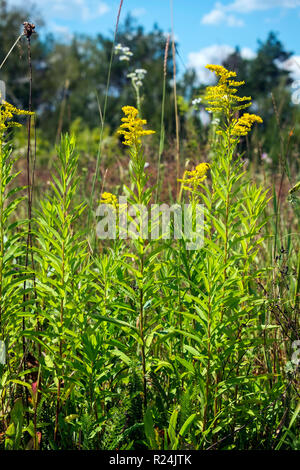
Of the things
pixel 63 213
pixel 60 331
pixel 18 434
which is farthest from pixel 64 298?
pixel 18 434


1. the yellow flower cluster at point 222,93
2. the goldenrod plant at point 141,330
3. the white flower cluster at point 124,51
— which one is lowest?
the goldenrod plant at point 141,330

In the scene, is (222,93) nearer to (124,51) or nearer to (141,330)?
(141,330)

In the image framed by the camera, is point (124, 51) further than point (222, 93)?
Yes

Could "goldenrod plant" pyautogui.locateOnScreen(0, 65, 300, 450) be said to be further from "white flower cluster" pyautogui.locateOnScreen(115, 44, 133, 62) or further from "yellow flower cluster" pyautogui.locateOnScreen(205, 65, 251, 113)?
"white flower cluster" pyautogui.locateOnScreen(115, 44, 133, 62)

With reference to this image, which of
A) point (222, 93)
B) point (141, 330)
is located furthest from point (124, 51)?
point (141, 330)

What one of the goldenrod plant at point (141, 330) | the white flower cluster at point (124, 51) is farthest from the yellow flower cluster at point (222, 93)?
the white flower cluster at point (124, 51)

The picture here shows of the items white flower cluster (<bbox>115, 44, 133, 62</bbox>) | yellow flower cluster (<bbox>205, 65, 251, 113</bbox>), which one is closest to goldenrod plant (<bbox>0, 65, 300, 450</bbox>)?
yellow flower cluster (<bbox>205, 65, 251, 113</bbox>)

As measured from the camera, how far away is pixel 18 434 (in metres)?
1.27

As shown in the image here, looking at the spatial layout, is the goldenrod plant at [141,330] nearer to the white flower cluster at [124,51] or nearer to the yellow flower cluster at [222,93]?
the yellow flower cluster at [222,93]

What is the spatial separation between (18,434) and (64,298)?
400mm

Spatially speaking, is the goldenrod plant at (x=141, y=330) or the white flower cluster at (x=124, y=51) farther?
the white flower cluster at (x=124, y=51)

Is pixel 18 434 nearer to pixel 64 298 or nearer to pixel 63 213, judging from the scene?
pixel 64 298

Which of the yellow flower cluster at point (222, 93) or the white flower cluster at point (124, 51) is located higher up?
the white flower cluster at point (124, 51)

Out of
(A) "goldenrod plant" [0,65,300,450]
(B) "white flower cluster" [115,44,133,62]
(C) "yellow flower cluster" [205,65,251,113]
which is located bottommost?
(A) "goldenrod plant" [0,65,300,450]
